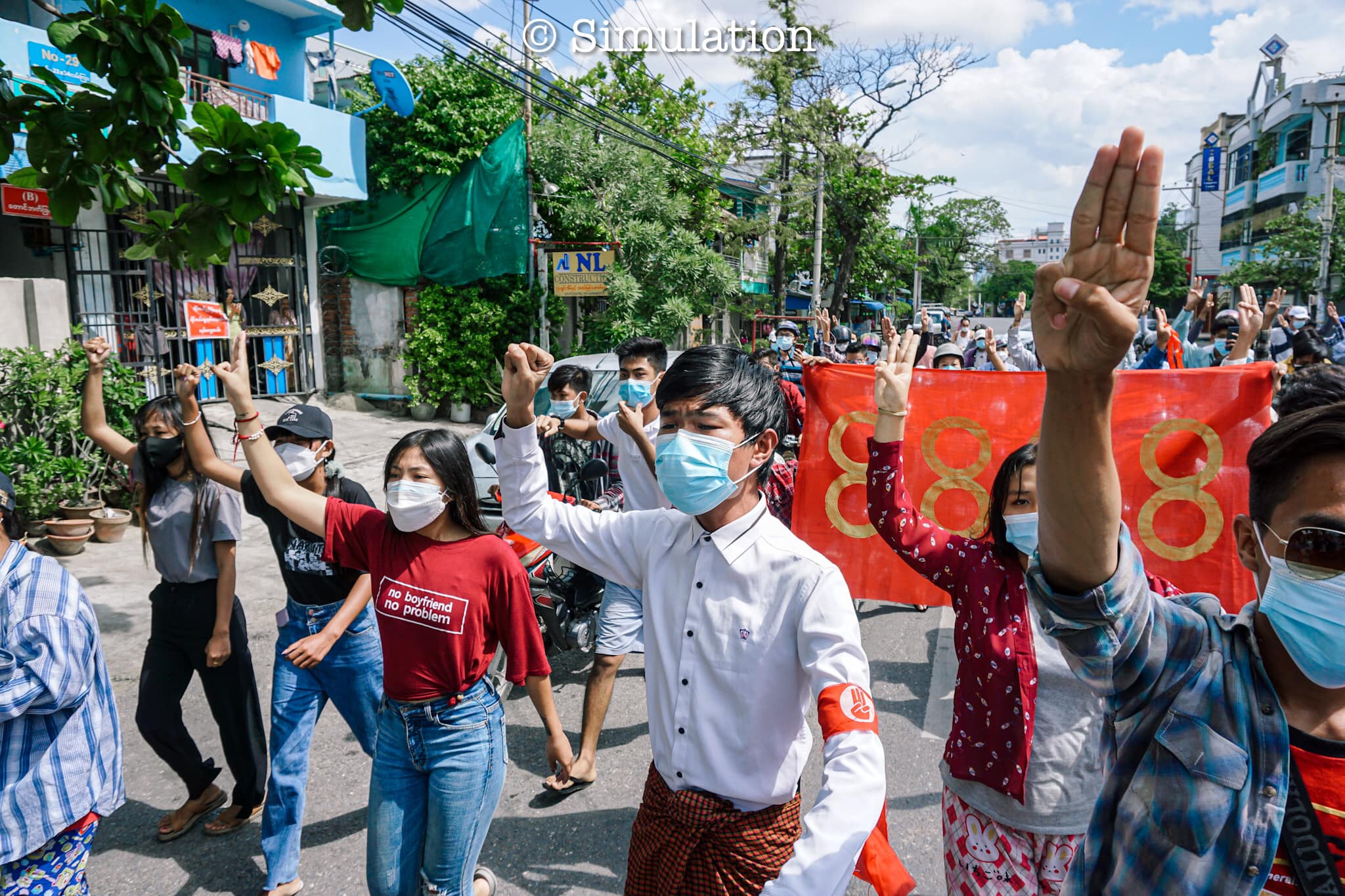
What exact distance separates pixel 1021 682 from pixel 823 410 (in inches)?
115

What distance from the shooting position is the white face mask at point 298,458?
3.19 m

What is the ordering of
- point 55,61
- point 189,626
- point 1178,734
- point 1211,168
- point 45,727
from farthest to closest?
point 1211,168 → point 55,61 → point 189,626 → point 45,727 → point 1178,734

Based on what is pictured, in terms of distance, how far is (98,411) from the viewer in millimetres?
3887

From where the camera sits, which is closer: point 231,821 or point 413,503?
point 413,503

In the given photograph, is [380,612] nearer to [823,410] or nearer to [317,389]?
[823,410]

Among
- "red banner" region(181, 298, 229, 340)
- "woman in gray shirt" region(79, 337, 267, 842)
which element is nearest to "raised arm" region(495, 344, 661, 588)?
"woman in gray shirt" region(79, 337, 267, 842)

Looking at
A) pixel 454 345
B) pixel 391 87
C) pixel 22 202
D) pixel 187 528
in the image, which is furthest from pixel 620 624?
pixel 391 87

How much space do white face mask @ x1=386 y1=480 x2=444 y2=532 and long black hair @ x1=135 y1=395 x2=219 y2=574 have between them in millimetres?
1221

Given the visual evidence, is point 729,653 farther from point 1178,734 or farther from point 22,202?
point 22,202

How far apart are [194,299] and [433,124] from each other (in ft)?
15.9

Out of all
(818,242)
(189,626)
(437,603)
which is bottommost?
(189,626)

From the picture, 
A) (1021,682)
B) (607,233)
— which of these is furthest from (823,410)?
(607,233)

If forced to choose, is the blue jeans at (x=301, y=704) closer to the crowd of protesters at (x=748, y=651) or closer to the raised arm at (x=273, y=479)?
the crowd of protesters at (x=748, y=651)

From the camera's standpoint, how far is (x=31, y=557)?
2.47 m
